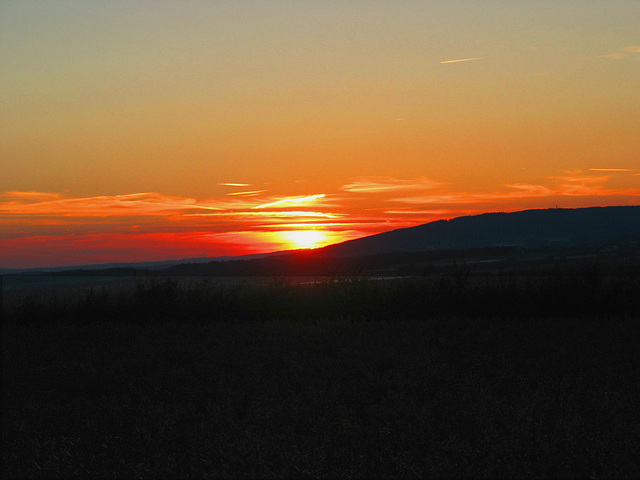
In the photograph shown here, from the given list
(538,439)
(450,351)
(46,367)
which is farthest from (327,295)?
(538,439)

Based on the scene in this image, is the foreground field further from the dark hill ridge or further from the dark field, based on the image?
the dark hill ridge

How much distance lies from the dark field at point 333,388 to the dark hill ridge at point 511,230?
88.8 meters

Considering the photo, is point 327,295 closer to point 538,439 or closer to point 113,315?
point 113,315

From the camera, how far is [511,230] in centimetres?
12250

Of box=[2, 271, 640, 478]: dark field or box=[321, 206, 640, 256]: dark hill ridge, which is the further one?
box=[321, 206, 640, 256]: dark hill ridge

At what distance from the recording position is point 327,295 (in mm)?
18578

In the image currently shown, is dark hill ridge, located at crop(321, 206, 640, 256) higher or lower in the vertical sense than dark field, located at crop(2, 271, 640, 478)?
higher

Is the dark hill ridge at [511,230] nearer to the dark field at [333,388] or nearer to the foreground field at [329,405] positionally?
the dark field at [333,388]

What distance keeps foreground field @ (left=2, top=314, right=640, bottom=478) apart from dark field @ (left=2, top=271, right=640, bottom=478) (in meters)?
0.03

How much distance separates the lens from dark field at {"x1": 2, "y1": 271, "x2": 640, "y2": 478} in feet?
18.3

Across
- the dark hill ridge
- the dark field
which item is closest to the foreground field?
the dark field

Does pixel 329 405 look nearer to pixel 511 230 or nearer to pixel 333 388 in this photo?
pixel 333 388

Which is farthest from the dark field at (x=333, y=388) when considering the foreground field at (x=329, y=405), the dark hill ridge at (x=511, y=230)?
the dark hill ridge at (x=511, y=230)

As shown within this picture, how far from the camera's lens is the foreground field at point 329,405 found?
5488 mm
